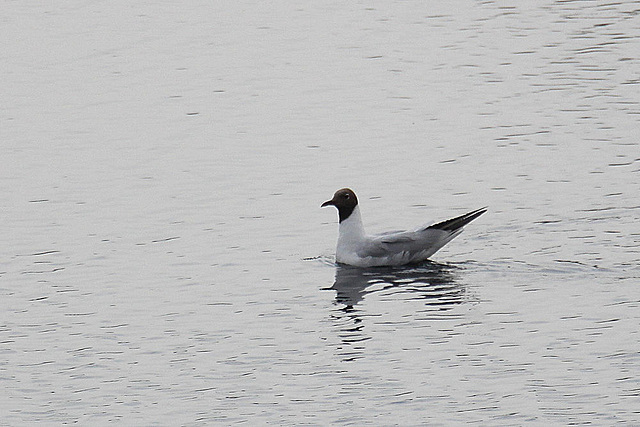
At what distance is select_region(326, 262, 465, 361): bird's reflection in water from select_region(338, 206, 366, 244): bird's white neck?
409mm

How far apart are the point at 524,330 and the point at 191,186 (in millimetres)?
8840

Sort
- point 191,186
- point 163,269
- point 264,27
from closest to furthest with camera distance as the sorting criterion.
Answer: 1. point 163,269
2. point 191,186
3. point 264,27

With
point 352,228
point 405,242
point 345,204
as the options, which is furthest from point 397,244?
point 345,204

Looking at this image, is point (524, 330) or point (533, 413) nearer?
point (533, 413)

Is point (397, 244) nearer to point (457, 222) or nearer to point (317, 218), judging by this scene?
point (457, 222)

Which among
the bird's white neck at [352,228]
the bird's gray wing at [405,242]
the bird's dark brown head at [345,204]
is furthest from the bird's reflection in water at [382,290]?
the bird's dark brown head at [345,204]

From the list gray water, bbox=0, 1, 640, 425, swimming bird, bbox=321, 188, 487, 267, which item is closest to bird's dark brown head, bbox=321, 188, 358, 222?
swimming bird, bbox=321, 188, 487, 267

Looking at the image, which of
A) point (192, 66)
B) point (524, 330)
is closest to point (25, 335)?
point (524, 330)

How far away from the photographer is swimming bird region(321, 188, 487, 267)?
18.1m

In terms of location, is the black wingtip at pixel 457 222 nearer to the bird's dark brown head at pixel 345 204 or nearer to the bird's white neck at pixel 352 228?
the bird's white neck at pixel 352 228

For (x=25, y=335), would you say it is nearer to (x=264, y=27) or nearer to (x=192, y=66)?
(x=192, y=66)

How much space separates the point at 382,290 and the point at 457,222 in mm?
1691

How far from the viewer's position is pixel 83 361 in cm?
1476

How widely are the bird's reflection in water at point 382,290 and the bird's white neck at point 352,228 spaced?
41 cm
